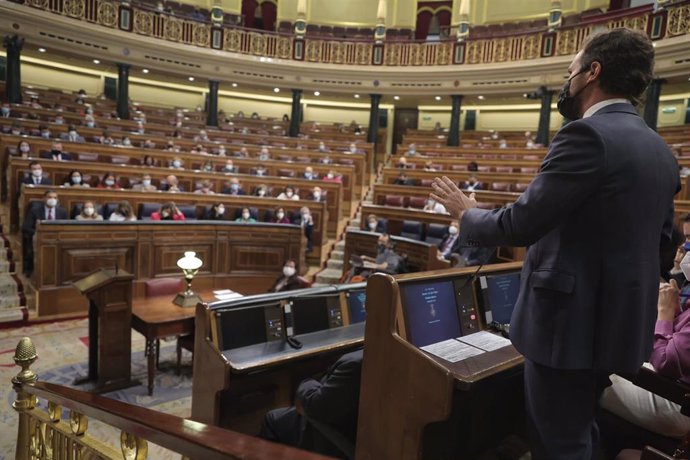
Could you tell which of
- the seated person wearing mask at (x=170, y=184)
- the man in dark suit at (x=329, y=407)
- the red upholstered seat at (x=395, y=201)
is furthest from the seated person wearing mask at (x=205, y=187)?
the man in dark suit at (x=329, y=407)

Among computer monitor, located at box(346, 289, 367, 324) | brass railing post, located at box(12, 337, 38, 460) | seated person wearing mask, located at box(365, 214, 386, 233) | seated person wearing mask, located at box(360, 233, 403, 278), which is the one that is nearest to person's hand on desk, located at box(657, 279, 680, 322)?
computer monitor, located at box(346, 289, 367, 324)

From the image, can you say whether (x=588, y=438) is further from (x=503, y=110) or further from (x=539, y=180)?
(x=503, y=110)

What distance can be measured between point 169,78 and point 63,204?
9.70m

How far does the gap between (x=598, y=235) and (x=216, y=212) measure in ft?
21.0

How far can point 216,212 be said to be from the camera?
6859mm

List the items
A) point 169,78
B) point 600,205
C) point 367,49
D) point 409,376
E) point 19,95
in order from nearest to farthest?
point 600,205
point 409,376
point 19,95
point 367,49
point 169,78

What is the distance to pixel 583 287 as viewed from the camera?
38.9 inches

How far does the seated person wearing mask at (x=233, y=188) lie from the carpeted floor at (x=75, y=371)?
3.48 meters

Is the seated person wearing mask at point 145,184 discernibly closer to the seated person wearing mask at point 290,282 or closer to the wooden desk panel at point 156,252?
the wooden desk panel at point 156,252

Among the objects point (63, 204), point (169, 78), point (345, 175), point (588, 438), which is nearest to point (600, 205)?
point (588, 438)

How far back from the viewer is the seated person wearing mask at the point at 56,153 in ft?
23.5

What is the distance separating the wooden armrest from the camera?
1407mm

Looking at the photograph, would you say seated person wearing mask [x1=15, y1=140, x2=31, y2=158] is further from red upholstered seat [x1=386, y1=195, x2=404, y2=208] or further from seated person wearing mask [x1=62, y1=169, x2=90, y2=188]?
red upholstered seat [x1=386, y1=195, x2=404, y2=208]

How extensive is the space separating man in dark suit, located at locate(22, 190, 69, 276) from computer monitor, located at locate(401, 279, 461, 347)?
211 inches
